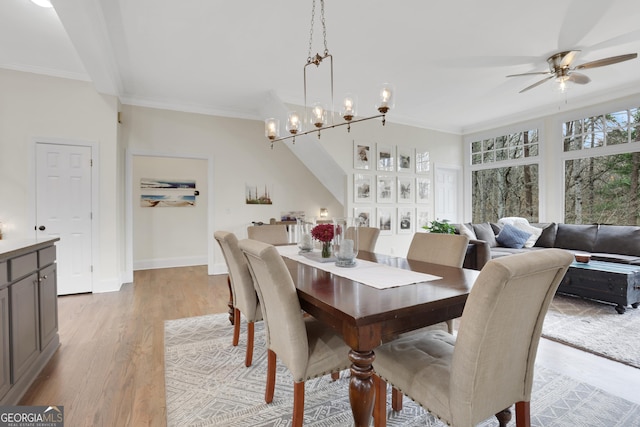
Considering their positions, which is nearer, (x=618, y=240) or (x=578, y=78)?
(x=578, y=78)

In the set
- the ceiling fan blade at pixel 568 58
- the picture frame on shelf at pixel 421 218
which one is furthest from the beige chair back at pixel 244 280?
the picture frame on shelf at pixel 421 218

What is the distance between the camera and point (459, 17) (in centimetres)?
272

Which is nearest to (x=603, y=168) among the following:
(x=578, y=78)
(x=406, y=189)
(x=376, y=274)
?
(x=578, y=78)

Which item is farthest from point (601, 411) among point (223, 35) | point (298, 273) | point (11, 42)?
point (11, 42)

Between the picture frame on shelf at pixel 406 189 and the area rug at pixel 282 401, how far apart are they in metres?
4.00

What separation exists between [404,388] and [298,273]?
808 millimetres

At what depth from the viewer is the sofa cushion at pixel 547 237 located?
15.9ft

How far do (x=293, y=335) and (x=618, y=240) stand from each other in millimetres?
4953

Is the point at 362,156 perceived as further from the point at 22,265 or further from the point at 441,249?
the point at 22,265

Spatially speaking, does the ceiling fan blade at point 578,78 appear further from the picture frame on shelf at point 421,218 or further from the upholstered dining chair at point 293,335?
the upholstered dining chair at point 293,335

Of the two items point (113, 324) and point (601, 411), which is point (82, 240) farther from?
point (601, 411)

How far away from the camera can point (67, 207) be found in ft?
12.5

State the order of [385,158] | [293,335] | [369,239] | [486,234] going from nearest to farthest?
[293,335]
[369,239]
[486,234]
[385,158]

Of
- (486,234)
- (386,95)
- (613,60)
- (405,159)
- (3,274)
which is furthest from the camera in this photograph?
(405,159)
